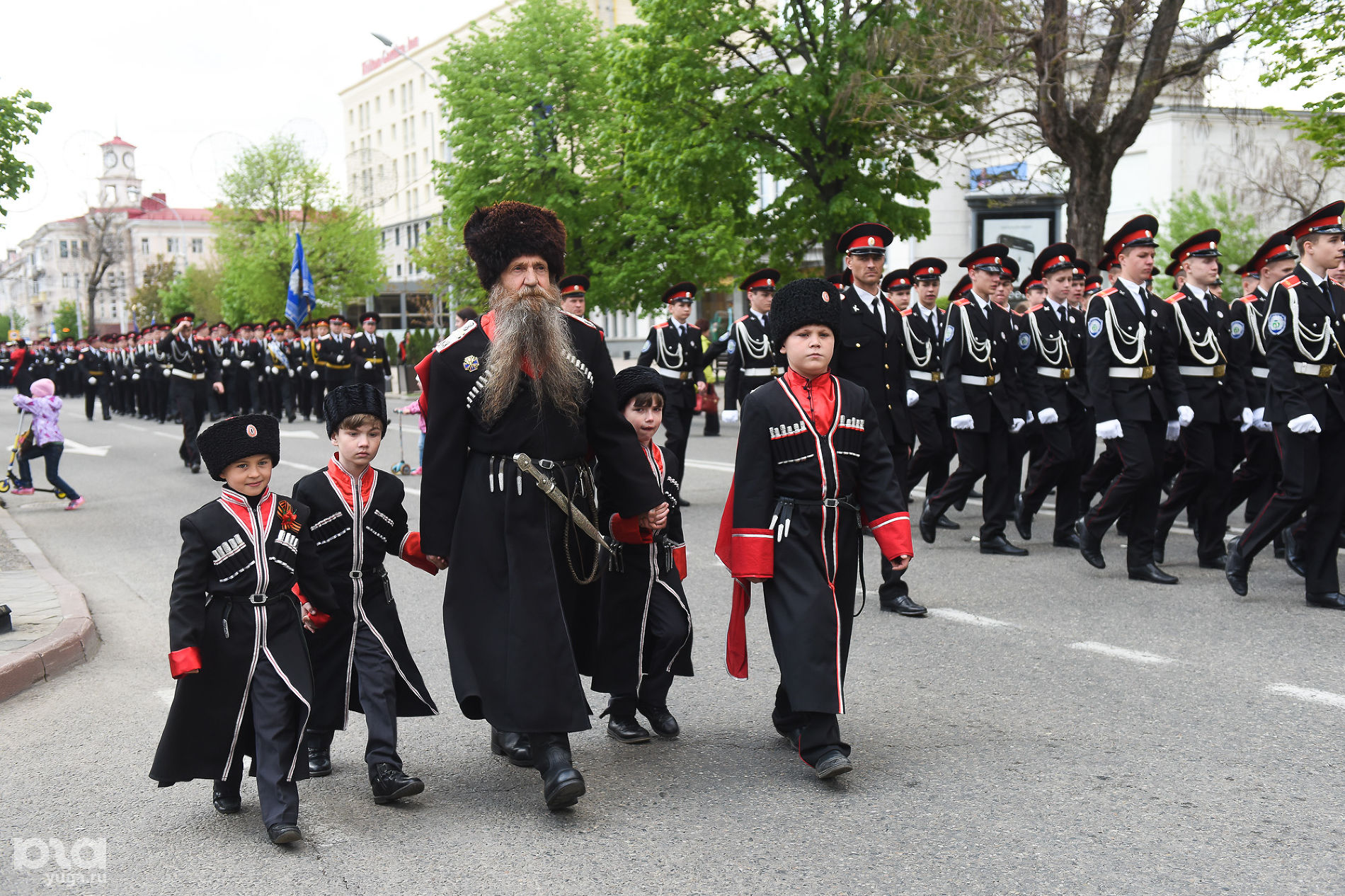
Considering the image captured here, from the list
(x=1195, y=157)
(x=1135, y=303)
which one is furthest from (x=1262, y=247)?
(x=1195, y=157)

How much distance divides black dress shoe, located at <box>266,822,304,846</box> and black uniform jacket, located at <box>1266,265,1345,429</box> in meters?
5.85

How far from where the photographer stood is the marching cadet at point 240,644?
4.20m

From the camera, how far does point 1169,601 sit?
7.52 meters

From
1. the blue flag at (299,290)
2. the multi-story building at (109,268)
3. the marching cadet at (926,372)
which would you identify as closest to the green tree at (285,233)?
the blue flag at (299,290)

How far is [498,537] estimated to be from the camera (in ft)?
14.5

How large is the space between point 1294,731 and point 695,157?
1643cm

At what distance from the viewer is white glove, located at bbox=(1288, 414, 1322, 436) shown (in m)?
7.22

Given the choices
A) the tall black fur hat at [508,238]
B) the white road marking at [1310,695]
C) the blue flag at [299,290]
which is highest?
the blue flag at [299,290]

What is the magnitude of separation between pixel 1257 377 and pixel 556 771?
6.97m

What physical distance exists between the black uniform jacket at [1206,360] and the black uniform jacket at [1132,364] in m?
0.17

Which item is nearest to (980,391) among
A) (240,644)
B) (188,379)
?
(240,644)

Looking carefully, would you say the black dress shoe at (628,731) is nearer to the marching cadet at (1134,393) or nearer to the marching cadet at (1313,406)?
the marching cadet at (1313,406)

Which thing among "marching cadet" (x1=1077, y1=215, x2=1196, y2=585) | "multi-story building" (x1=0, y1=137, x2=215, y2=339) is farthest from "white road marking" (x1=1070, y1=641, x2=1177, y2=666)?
"multi-story building" (x1=0, y1=137, x2=215, y2=339)

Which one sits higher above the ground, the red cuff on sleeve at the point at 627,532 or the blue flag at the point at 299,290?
the blue flag at the point at 299,290
